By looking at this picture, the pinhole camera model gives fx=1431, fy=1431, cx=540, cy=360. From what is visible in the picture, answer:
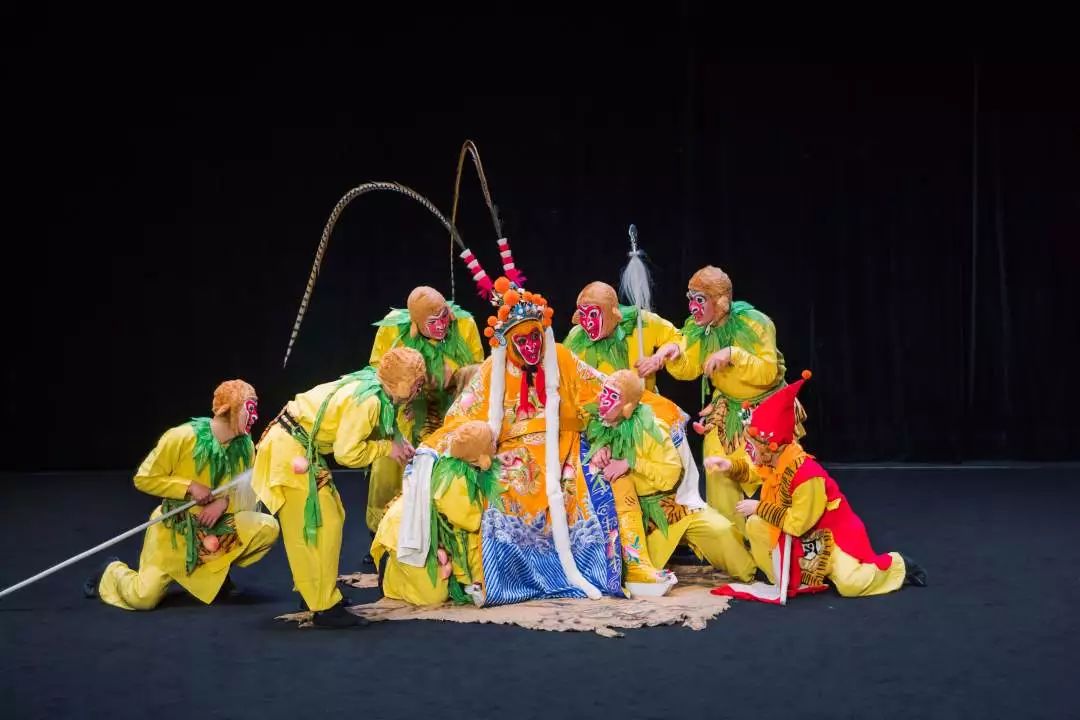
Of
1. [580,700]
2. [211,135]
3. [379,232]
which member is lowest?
[580,700]

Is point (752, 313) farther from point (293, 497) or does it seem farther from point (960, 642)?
point (293, 497)

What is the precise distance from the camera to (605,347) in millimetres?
5348

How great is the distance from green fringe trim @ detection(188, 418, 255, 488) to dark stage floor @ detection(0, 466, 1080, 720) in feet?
1.49

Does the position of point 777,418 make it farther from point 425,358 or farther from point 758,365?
point 425,358

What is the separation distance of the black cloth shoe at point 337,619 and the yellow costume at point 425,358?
1062 millimetres

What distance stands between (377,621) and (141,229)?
3507 millimetres

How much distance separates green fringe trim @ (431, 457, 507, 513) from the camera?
4.57 meters

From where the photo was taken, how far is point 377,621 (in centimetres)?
448

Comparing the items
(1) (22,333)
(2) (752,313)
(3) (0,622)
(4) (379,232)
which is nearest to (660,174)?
(4) (379,232)

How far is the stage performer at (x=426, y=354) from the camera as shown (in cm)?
541

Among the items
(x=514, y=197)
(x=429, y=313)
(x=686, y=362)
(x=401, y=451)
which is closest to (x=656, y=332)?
(x=686, y=362)

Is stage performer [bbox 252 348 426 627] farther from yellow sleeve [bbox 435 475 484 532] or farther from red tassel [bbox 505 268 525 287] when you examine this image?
red tassel [bbox 505 268 525 287]

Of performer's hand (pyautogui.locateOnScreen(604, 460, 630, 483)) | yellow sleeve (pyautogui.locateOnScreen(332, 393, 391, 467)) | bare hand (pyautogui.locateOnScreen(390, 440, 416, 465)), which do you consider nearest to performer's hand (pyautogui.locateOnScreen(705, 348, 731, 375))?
performer's hand (pyautogui.locateOnScreen(604, 460, 630, 483))

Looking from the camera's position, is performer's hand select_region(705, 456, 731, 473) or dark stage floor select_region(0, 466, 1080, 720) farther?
performer's hand select_region(705, 456, 731, 473)
